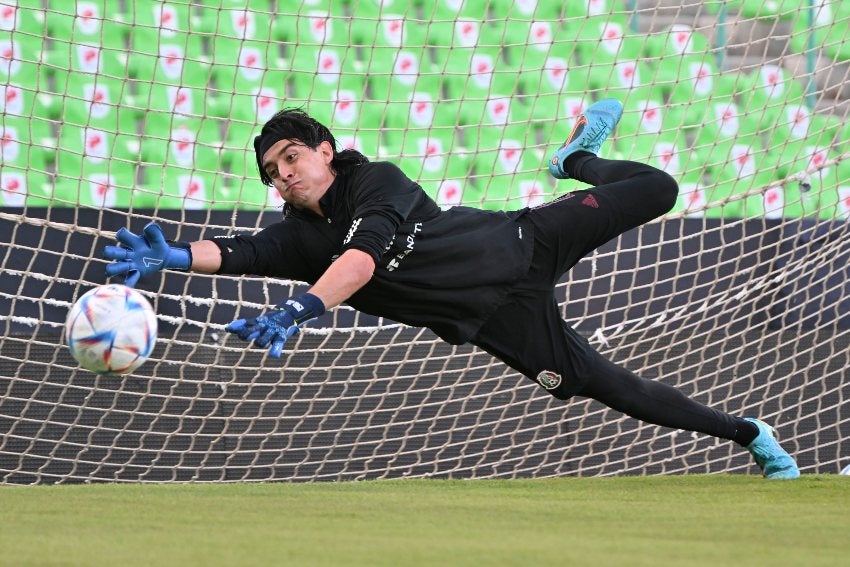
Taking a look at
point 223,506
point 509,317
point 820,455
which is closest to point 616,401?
point 509,317

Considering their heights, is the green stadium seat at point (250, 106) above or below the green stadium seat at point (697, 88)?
below

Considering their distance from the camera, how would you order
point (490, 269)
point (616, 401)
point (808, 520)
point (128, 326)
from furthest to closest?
1. point (616, 401)
2. point (490, 269)
3. point (128, 326)
4. point (808, 520)

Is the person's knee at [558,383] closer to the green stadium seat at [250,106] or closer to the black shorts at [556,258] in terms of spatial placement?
the black shorts at [556,258]

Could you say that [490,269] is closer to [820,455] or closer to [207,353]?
[207,353]

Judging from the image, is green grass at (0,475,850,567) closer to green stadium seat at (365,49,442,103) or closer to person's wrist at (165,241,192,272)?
person's wrist at (165,241,192,272)

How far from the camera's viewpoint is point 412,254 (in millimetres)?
3455

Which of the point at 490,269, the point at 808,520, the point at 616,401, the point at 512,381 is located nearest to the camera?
the point at 808,520

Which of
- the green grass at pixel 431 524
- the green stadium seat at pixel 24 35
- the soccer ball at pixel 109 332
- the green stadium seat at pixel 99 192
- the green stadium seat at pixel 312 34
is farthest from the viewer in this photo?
the green stadium seat at pixel 312 34

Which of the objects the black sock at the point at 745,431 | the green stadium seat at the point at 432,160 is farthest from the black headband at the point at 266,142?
the green stadium seat at the point at 432,160

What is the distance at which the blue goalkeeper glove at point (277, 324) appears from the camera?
2.77 m

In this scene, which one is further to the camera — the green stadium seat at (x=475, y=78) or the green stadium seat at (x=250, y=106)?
the green stadium seat at (x=475, y=78)

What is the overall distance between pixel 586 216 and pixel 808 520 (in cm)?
116

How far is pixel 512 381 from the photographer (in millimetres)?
5402

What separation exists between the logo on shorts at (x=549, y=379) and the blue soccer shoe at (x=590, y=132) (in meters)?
0.71
